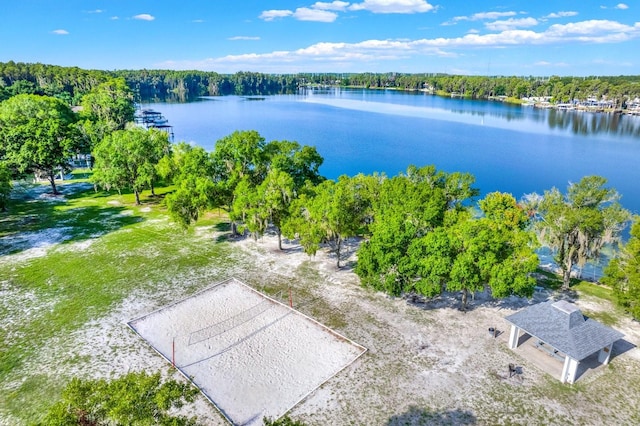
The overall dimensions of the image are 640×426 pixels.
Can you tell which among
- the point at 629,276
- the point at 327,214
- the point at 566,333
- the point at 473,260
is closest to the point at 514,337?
the point at 566,333

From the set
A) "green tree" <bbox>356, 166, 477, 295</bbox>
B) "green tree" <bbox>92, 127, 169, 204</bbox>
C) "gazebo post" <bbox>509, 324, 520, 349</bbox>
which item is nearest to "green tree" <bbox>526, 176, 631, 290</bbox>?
"green tree" <bbox>356, 166, 477, 295</bbox>

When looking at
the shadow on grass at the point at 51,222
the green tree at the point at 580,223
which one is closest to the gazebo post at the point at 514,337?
the green tree at the point at 580,223

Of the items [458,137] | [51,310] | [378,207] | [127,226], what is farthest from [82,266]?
→ [458,137]

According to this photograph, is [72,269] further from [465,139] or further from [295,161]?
[465,139]

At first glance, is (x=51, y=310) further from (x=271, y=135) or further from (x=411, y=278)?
(x=271, y=135)

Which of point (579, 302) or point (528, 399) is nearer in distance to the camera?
point (528, 399)
